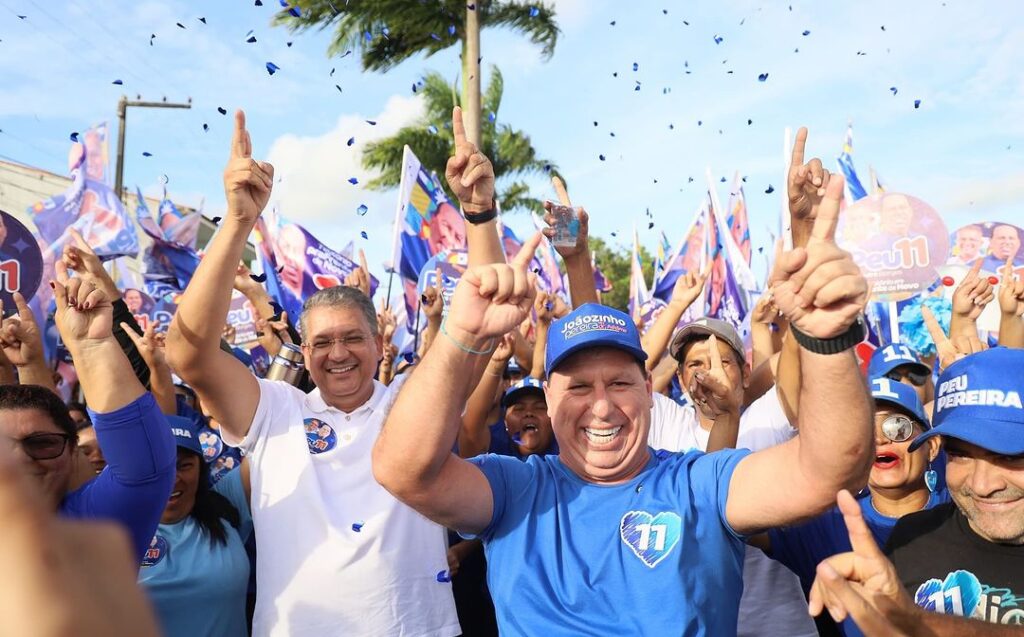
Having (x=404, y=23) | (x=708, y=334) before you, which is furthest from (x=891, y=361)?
(x=404, y=23)

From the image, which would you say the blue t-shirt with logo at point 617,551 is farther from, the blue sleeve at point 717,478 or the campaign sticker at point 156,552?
the campaign sticker at point 156,552

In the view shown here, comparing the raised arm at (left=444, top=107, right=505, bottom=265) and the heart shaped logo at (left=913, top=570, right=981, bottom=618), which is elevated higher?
the raised arm at (left=444, top=107, right=505, bottom=265)

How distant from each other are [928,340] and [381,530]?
7.06m

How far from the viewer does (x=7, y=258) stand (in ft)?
19.1

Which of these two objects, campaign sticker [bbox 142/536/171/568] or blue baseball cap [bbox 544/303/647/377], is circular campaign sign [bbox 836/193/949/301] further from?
campaign sticker [bbox 142/536/171/568]

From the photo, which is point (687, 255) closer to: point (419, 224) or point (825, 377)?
point (419, 224)

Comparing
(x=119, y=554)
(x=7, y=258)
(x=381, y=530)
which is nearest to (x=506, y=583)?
(x=381, y=530)

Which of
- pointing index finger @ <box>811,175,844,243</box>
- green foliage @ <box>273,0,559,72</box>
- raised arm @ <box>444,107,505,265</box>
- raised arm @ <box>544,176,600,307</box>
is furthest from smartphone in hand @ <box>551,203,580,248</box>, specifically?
green foliage @ <box>273,0,559,72</box>

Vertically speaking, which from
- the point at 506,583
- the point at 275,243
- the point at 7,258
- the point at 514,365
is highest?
the point at 275,243

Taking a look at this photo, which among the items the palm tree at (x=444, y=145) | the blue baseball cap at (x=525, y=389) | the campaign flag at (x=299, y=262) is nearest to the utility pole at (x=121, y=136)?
the palm tree at (x=444, y=145)

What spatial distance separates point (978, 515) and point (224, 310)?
223cm

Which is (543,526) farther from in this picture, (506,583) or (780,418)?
(780,418)

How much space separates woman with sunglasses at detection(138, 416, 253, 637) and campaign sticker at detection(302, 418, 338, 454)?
1.82 ft

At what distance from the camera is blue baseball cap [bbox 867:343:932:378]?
12.1ft
